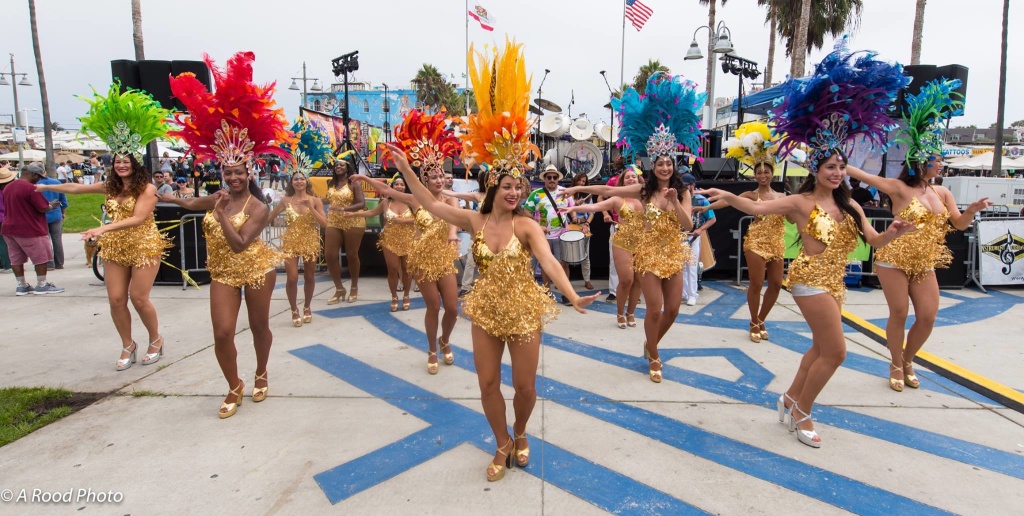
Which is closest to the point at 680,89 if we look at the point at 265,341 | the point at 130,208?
the point at 265,341

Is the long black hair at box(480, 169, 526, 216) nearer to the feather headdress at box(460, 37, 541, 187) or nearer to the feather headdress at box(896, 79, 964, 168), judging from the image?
the feather headdress at box(460, 37, 541, 187)

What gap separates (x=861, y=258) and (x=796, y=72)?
1288cm

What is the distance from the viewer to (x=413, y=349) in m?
5.89

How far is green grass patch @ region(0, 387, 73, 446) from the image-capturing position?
389cm

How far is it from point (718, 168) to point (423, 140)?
31.6 ft

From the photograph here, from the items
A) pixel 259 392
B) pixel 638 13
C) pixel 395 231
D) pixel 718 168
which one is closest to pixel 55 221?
pixel 395 231

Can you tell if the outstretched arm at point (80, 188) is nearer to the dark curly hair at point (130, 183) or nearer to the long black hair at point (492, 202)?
the dark curly hair at point (130, 183)

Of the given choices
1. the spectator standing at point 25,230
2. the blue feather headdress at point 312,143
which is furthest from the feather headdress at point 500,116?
the spectator standing at point 25,230

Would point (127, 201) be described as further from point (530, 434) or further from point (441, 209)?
point (530, 434)

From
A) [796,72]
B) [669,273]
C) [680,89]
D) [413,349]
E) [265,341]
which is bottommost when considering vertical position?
[413,349]

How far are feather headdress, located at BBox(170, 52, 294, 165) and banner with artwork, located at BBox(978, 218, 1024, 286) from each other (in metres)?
10.4

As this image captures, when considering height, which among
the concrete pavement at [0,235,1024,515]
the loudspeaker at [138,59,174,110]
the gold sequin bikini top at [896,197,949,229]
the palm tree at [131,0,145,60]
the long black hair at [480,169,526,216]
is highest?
the palm tree at [131,0,145,60]

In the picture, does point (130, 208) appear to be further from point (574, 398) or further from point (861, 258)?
point (861, 258)

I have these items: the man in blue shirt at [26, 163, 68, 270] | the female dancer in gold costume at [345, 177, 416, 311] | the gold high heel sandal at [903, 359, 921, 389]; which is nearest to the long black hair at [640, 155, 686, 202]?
the gold high heel sandal at [903, 359, 921, 389]
